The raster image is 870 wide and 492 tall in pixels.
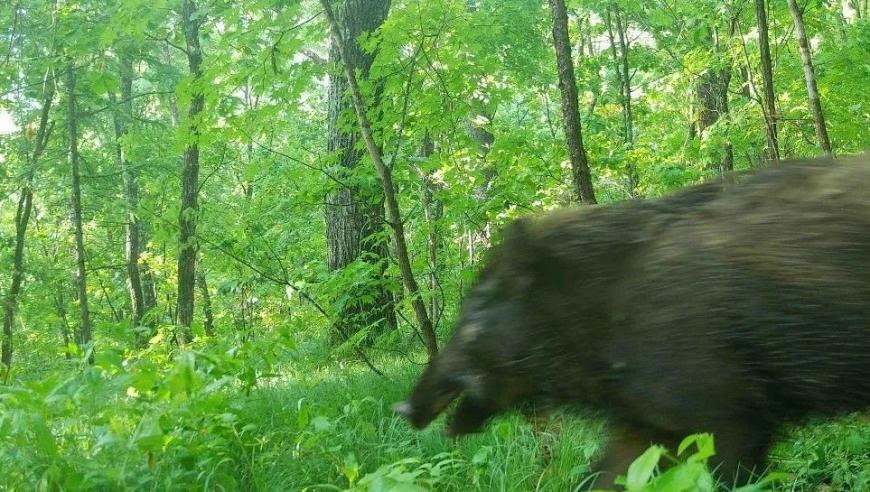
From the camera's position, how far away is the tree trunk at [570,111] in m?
4.95

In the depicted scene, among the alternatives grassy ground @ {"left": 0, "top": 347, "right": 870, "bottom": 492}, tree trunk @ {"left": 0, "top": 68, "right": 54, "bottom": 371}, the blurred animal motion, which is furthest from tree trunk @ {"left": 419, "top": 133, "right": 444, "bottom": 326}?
tree trunk @ {"left": 0, "top": 68, "right": 54, "bottom": 371}

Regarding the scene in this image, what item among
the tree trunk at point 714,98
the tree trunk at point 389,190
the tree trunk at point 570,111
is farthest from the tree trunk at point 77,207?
the tree trunk at point 714,98

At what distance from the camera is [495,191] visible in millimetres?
5605

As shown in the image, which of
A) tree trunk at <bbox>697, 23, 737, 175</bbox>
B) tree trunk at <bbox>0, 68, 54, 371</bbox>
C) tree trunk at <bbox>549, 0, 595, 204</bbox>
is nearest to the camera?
tree trunk at <bbox>549, 0, 595, 204</bbox>

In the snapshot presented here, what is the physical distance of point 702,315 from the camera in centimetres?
234

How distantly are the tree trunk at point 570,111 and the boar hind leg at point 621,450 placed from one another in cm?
238

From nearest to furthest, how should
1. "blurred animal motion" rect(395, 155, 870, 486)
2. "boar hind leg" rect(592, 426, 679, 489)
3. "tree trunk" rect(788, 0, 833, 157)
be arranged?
"blurred animal motion" rect(395, 155, 870, 486) → "boar hind leg" rect(592, 426, 679, 489) → "tree trunk" rect(788, 0, 833, 157)

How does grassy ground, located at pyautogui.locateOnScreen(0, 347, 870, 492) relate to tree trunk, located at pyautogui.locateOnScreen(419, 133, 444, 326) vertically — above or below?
below

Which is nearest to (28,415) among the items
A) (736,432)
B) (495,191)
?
(736,432)

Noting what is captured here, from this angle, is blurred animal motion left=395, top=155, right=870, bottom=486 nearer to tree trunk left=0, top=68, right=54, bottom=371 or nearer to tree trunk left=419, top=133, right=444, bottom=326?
tree trunk left=419, top=133, right=444, bottom=326

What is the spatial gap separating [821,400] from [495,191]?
344 centimetres

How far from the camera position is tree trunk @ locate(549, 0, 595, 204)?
195 inches

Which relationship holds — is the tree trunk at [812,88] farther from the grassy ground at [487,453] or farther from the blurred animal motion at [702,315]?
the blurred animal motion at [702,315]

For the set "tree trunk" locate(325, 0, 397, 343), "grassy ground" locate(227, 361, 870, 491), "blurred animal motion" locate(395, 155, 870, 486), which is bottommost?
"grassy ground" locate(227, 361, 870, 491)
